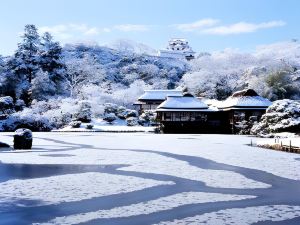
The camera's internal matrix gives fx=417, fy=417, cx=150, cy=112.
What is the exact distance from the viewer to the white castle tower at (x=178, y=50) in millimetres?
138750

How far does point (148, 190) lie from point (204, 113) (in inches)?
1553

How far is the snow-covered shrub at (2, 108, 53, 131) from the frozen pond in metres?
30.6

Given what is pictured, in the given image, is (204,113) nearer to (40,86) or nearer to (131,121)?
(131,121)

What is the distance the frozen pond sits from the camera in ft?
29.7

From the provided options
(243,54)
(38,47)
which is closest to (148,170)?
(38,47)

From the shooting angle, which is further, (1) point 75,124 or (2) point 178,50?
(2) point 178,50

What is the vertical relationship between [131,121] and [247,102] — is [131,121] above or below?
below

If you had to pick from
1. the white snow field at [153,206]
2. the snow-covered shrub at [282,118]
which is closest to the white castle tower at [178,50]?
the snow-covered shrub at [282,118]

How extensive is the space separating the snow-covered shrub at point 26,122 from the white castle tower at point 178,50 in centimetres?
8954

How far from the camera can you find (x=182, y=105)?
5019 centimetres

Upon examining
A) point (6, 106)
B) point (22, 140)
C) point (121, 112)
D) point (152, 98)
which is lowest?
point (22, 140)

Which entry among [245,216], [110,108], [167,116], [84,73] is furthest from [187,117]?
[245,216]

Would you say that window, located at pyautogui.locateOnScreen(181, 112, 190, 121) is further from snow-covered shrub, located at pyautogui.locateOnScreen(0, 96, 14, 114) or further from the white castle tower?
the white castle tower

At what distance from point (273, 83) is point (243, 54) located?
43914mm
